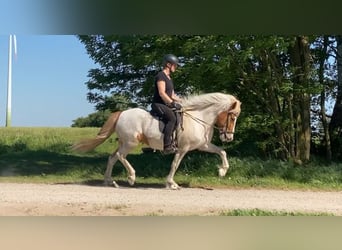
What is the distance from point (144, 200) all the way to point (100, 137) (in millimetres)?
683

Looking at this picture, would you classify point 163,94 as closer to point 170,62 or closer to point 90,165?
point 170,62

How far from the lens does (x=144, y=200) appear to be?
14.9 feet

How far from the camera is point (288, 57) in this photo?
195 inches

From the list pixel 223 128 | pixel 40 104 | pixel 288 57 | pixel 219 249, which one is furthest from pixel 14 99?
pixel 288 57

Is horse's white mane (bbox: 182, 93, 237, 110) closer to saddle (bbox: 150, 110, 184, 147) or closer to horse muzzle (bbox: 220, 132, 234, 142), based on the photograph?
saddle (bbox: 150, 110, 184, 147)

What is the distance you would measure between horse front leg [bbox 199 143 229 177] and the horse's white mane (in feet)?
1.19

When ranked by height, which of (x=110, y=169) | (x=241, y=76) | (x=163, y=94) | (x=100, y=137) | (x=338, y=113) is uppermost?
(x=241, y=76)

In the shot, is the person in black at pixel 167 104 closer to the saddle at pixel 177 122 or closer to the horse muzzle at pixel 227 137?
the saddle at pixel 177 122

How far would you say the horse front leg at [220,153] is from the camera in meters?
4.68

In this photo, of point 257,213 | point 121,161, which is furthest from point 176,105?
point 257,213

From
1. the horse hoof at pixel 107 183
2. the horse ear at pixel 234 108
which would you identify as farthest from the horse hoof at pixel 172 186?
the horse ear at pixel 234 108

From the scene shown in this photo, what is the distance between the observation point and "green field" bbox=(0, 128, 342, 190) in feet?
15.1

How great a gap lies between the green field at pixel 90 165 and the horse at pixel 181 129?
0.05 m
